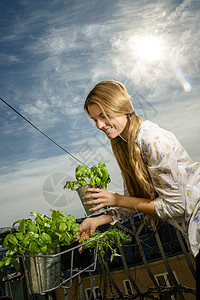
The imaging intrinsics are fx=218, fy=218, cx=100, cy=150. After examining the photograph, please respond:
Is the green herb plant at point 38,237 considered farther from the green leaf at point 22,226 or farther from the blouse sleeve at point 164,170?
the blouse sleeve at point 164,170

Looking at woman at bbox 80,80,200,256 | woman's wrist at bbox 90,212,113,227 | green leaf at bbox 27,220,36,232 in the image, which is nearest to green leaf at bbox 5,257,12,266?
green leaf at bbox 27,220,36,232

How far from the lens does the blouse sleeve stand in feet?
3.20

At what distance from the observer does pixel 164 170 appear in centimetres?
98

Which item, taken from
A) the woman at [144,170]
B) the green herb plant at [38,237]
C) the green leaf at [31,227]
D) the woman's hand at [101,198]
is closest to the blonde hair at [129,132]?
the woman at [144,170]

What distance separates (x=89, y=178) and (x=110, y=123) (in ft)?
1.08

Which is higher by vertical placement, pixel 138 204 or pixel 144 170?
pixel 144 170

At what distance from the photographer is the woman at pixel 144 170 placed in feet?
3.22

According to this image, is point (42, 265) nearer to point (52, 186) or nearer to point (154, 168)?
point (154, 168)

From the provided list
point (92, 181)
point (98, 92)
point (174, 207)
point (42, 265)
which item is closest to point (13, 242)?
point (42, 265)

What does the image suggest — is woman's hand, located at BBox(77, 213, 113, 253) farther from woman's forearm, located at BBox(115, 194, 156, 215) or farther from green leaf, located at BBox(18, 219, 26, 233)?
green leaf, located at BBox(18, 219, 26, 233)

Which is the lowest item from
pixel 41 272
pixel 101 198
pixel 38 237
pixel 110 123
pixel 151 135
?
pixel 41 272

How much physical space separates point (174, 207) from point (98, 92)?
708mm

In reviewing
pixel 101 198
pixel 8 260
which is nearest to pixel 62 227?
pixel 8 260

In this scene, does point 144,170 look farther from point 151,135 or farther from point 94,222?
point 94,222
